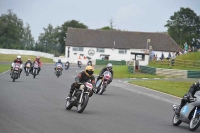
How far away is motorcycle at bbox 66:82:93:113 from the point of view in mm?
15012

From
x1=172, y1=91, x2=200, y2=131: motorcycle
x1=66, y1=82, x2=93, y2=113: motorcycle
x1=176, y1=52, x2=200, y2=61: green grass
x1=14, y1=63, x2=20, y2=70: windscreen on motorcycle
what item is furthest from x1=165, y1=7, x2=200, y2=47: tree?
x1=172, y1=91, x2=200, y2=131: motorcycle

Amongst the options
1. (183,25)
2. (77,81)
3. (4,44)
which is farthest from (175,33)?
(77,81)

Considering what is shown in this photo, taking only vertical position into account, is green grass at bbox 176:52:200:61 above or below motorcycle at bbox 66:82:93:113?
above

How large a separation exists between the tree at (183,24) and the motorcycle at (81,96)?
11516cm

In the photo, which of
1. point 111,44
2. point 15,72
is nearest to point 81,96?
point 15,72

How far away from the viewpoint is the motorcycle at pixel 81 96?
49.3 ft

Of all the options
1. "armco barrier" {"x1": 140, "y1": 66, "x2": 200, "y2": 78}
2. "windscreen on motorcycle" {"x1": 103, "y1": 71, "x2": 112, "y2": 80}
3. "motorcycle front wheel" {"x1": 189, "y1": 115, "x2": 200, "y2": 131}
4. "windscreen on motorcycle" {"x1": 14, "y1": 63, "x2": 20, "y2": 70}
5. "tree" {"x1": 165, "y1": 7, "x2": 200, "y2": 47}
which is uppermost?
"tree" {"x1": 165, "y1": 7, "x2": 200, "y2": 47}

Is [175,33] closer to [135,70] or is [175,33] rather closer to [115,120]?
[135,70]

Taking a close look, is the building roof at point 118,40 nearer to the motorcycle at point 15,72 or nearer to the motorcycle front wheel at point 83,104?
the motorcycle at point 15,72

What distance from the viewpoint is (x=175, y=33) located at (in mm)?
130750

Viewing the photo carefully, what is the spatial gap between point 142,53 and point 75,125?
4293 cm

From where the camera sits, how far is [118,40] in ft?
343

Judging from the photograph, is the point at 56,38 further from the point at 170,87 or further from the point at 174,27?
the point at 170,87

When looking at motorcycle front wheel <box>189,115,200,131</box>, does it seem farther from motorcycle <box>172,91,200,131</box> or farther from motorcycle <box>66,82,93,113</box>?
motorcycle <box>66,82,93,113</box>
